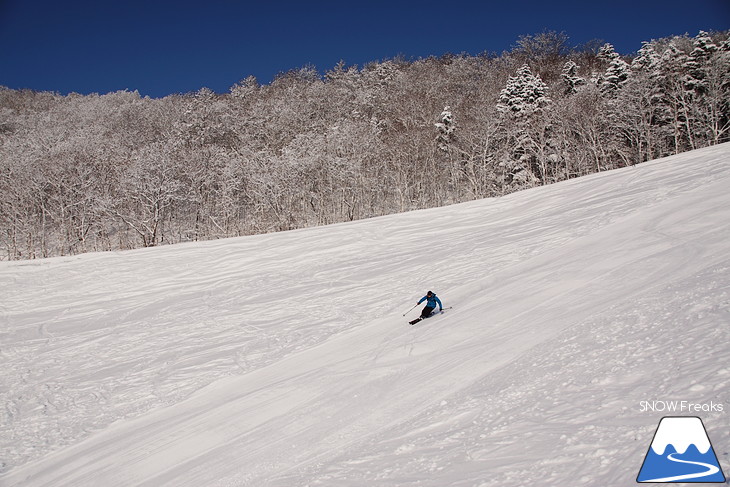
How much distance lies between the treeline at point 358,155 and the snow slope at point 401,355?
685 inches

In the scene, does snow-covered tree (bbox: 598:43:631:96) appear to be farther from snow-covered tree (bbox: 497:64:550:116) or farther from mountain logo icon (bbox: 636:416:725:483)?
mountain logo icon (bbox: 636:416:725:483)

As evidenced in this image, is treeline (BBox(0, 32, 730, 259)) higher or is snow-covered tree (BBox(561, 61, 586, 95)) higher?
snow-covered tree (BBox(561, 61, 586, 95))

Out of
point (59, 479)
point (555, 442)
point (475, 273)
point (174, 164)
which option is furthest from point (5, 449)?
point (174, 164)

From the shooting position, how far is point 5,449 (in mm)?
10633

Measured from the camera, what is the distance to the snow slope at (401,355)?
551 centimetres

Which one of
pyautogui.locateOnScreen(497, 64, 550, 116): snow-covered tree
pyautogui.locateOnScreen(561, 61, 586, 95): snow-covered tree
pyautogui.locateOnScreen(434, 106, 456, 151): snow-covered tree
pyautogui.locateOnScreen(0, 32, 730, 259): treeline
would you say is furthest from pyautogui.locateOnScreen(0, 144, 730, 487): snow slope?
pyautogui.locateOnScreen(561, 61, 586, 95): snow-covered tree

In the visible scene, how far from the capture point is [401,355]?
1023 centimetres

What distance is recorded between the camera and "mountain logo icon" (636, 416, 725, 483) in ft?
12.6

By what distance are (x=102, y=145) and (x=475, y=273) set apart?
153 feet

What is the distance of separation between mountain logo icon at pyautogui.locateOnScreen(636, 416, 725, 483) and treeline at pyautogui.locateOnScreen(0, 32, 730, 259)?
3510 centimetres

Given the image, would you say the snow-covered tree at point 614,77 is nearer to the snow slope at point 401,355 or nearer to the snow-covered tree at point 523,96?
the snow-covered tree at point 523,96
